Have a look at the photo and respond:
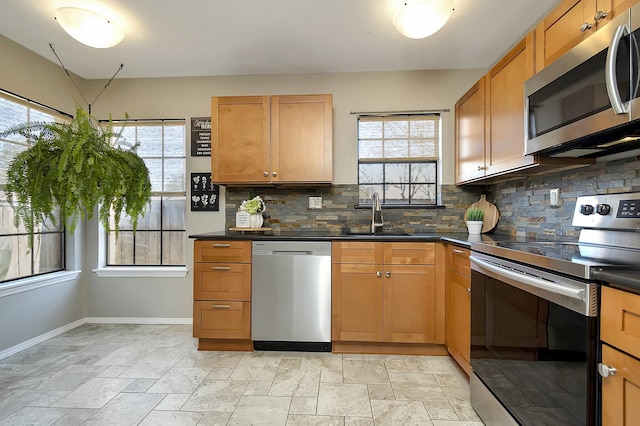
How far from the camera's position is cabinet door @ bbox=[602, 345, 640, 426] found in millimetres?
813

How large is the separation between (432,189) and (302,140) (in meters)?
1.39

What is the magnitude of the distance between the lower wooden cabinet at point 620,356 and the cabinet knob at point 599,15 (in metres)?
1.15

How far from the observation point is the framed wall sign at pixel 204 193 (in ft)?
10.1

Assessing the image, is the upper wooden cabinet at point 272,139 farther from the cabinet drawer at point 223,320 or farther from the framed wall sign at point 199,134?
the cabinet drawer at point 223,320

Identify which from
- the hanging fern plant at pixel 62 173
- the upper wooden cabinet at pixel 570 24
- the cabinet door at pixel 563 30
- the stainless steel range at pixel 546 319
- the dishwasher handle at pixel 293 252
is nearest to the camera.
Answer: the stainless steel range at pixel 546 319

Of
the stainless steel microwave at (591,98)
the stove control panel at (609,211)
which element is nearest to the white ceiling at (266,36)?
the stainless steel microwave at (591,98)

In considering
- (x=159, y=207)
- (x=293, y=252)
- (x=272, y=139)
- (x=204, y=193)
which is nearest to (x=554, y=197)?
(x=293, y=252)

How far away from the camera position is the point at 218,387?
193cm

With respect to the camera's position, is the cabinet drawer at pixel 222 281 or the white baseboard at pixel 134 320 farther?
the white baseboard at pixel 134 320

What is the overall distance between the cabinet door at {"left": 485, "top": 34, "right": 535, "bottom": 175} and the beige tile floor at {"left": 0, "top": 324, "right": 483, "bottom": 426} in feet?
4.93

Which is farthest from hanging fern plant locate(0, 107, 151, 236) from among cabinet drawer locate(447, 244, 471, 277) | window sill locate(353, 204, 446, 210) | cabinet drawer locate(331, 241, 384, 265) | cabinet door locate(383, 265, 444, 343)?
cabinet drawer locate(447, 244, 471, 277)

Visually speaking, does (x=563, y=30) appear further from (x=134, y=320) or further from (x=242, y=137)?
(x=134, y=320)

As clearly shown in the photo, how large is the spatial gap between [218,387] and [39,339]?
1.93m

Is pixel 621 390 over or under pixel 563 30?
under
